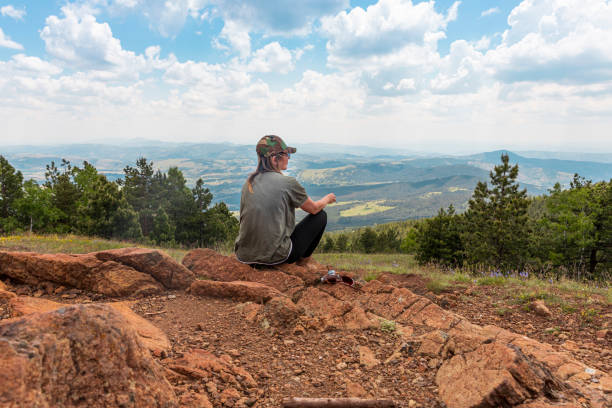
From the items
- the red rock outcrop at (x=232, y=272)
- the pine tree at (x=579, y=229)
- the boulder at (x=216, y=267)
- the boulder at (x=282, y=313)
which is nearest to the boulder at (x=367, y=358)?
the boulder at (x=282, y=313)

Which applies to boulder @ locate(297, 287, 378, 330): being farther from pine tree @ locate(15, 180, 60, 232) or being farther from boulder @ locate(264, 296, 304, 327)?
pine tree @ locate(15, 180, 60, 232)

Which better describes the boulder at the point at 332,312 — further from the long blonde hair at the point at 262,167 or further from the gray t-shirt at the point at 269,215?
the long blonde hair at the point at 262,167

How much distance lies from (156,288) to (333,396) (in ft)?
11.0

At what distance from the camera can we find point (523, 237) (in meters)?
17.6

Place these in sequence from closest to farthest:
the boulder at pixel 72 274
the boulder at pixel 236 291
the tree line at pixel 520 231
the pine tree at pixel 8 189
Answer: the boulder at pixel 236 291 < the boulder at pixel 72 274 < the tree line at pixel 520 231 < the pine tree at pixel 8 189

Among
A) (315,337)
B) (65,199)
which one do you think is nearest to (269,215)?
(315,337)

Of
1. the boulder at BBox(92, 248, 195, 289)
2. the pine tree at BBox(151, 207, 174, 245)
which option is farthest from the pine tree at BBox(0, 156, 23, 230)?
the boulder at BBox(92, 248, 195, 289)

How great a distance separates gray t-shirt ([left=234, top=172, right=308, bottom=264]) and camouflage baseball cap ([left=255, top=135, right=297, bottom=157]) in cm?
37

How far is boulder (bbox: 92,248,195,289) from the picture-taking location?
5246mm

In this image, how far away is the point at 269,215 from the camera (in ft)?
18.2

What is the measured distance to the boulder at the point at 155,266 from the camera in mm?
5246

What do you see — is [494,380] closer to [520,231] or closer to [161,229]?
[520,231]

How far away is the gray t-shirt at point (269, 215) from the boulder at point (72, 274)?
1633 millimetres

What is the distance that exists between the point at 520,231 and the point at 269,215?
16.8m
